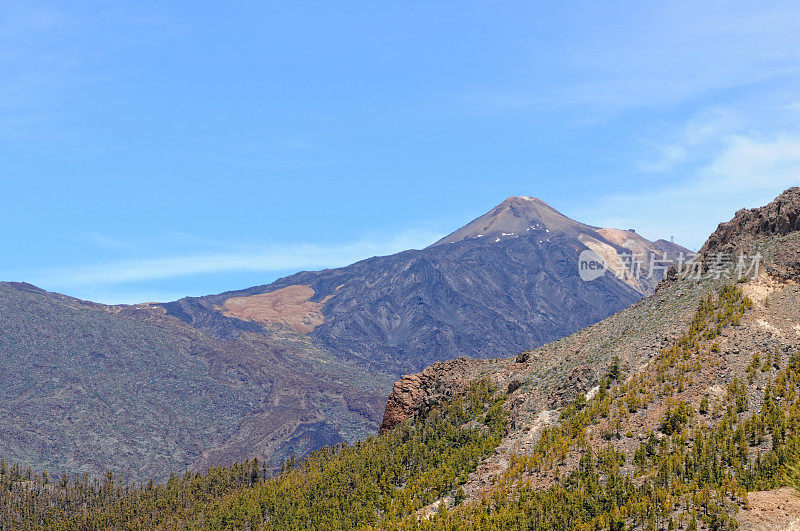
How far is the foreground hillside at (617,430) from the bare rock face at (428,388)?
0.30 meters

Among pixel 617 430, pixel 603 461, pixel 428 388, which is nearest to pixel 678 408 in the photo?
pixel 617 430

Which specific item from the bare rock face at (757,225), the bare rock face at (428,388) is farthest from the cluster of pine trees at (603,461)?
the bare rock face at (757,225)

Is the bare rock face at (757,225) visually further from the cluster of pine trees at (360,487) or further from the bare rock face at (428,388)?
the bare rock face at (428,388)

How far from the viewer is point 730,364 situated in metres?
67.8

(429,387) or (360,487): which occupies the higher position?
(429,387)

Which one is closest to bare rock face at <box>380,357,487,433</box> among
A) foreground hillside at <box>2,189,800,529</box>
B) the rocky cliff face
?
the rocky cliff face

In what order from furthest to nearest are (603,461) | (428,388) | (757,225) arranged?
(428,388), (757,225), (603,461)

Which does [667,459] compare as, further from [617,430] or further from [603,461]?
[617,430]

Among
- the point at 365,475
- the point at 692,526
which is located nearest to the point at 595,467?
the point at 692,526

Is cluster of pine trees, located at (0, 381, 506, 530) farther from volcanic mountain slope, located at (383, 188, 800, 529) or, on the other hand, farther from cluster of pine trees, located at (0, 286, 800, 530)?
volcanic mountain slope, located at (383, 188, 800, 529)

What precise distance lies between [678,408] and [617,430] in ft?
19.5

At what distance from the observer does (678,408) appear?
209 feet

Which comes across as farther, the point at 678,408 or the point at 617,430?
the point at 617,430

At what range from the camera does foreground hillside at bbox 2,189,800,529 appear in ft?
181
